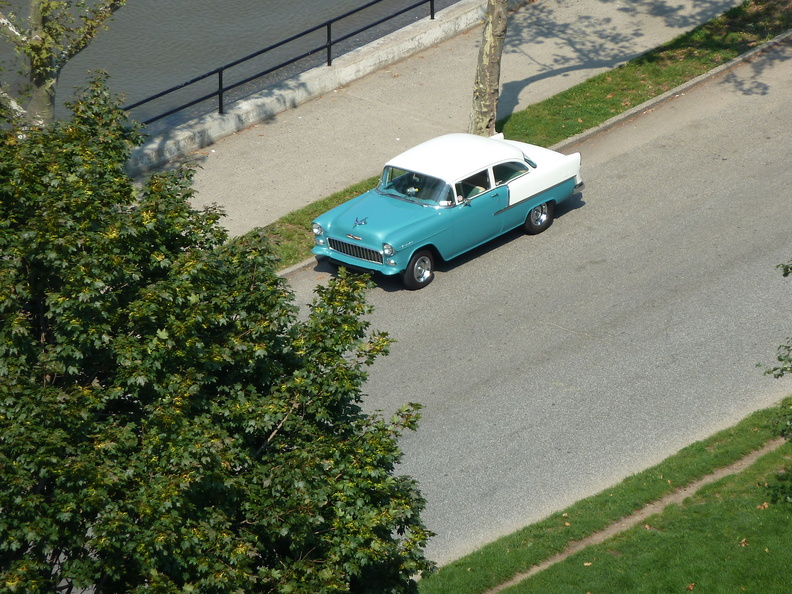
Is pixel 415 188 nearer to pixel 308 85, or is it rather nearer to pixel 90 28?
pixel 90 28

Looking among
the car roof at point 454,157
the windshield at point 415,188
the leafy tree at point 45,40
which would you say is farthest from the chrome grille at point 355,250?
the leafy tree at point 45,40

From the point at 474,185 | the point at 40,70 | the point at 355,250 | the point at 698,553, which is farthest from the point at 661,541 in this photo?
the point at 40,70

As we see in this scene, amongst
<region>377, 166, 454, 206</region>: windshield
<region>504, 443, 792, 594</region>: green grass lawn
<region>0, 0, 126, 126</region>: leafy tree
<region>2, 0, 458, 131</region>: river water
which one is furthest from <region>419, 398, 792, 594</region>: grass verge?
<region>2, 0, 458, 131</region>: river water

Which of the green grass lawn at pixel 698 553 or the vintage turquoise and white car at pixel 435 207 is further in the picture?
the vintage turquoise and white car at pixel 435 207

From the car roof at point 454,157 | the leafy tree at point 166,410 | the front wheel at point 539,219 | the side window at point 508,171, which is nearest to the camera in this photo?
the leafy tree at point 166,410

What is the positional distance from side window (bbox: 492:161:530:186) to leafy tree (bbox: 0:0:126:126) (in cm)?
616

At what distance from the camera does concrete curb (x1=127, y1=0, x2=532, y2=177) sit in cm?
1783

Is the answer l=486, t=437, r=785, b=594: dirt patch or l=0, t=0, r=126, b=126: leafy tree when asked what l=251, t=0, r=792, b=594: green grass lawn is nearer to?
l=486, t=437, r=785, b=594: dirt patch

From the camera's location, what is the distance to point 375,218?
1425cm

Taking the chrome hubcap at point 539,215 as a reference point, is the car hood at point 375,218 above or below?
above

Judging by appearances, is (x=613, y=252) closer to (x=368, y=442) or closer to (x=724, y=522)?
(x=724, y=522)

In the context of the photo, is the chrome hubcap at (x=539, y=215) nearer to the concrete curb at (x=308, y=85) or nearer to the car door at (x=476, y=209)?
the car door at (x=476, y=209)

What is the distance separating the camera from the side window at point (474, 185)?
14.5 meters

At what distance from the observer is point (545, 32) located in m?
22.4
